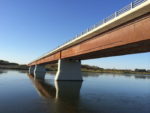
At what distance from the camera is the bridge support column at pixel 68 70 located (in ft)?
156

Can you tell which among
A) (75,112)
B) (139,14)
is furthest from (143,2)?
(75,112)

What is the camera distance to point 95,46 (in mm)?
27031

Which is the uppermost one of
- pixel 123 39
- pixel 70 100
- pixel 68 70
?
pixel 123 39

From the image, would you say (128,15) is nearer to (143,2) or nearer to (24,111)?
(143,2)

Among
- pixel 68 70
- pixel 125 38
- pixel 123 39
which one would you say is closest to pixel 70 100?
pixel 123 39

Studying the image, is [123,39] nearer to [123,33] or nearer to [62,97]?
[123,33]

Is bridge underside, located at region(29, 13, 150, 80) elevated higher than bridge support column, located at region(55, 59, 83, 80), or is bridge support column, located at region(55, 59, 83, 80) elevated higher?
bridge underside, located at region(29, 13, 150, 80)

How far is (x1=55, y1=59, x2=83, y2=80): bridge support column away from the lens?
47.6 meters

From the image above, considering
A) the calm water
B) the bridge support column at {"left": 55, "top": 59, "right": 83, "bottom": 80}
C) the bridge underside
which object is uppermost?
the bridge underside

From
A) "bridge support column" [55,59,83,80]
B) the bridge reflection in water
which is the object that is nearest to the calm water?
the bridge reflection in water

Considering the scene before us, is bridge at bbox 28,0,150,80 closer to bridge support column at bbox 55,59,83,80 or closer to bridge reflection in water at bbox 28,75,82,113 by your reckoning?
bridge reflection in water at bbox 28,75,82,113

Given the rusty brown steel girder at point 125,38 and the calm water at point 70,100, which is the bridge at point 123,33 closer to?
the rusty brown steel girder at point 125,38

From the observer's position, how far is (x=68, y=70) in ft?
159

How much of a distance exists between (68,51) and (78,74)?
400 inches
